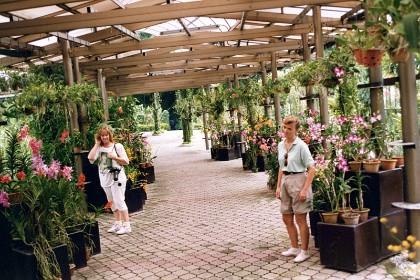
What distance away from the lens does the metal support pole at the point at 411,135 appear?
3.77 metres

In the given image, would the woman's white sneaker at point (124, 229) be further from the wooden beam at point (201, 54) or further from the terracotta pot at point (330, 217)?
the wooden beam at point (201, 54)

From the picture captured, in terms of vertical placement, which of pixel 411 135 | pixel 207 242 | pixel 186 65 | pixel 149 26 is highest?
pixel 149 26

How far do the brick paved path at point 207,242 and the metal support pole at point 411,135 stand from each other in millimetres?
548

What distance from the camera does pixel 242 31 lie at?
8094mm

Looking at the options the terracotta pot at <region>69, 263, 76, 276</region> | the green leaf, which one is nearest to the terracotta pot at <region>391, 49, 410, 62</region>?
the green leaf

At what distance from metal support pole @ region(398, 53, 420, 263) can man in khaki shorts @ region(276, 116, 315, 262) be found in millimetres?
844

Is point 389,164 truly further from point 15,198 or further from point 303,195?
point 15,198

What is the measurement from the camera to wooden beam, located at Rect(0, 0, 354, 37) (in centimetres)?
528

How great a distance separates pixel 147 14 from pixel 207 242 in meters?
2.87

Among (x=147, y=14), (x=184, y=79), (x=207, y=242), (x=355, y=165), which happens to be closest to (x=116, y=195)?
(x=207, y=242)

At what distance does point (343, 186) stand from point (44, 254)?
2.83 metres

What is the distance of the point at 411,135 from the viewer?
12.5ft

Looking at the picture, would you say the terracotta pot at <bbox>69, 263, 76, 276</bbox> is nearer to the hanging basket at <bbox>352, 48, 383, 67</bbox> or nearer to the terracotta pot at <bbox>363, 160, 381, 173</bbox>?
the terracotta pot at <bbox>363, 160, 381, 173</bbox>

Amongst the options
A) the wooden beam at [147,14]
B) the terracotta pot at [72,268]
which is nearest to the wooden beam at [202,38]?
the wooden beam at [147,14]
